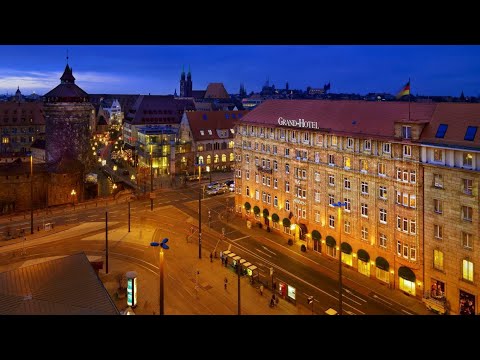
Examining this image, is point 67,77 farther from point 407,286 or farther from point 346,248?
point 407,286

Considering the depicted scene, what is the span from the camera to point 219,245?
1948 inches

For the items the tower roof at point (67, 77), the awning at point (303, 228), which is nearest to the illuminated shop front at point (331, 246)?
the awning at point (303, 228)

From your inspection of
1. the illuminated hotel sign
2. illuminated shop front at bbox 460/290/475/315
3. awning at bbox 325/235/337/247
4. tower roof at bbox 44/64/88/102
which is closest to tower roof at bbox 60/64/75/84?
tower roof at bbox 44/64/88/102

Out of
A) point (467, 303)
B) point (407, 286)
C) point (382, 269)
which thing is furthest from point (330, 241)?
point (467, 303)

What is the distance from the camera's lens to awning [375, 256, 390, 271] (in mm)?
40031

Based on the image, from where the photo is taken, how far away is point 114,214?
60625mm

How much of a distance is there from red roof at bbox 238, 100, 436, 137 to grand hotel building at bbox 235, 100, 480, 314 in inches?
5.2

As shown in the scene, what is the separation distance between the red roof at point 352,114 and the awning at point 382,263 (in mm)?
11777

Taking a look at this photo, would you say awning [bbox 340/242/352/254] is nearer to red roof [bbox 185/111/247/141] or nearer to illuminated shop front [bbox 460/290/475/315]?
illuminated shop front [bbox 460/290/475/315]

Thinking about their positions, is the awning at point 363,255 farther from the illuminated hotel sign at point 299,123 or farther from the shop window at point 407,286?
the illuminated hotel sign at point 299,123

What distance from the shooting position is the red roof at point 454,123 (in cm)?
3493
